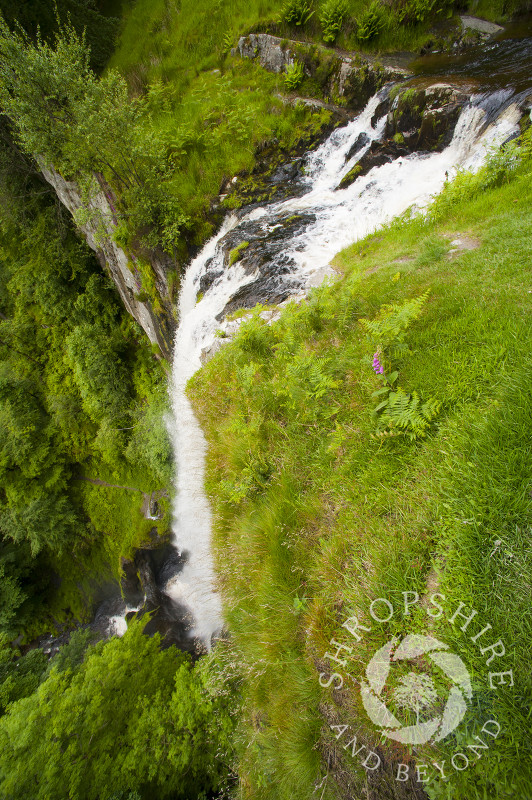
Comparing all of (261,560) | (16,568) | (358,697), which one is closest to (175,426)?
(261,560)

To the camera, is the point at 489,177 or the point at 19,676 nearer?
the point at 489,177

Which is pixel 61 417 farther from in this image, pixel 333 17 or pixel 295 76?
pixel 333 17

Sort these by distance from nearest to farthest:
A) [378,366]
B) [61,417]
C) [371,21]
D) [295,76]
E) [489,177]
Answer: [378,366]
[489,177]
[371,21]
[295,76]
[61,417]

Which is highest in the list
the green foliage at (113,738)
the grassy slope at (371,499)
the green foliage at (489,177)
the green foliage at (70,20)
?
the green foliage at (70,20)

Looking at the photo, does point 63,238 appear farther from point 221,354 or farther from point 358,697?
point 358,697

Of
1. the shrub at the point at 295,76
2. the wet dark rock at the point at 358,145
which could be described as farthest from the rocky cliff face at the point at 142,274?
the shrub at the point at 295,76

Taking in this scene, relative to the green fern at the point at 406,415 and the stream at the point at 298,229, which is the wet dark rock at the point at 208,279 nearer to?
the stream at the point at 298,229

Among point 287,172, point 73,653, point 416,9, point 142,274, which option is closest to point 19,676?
point 73,653
